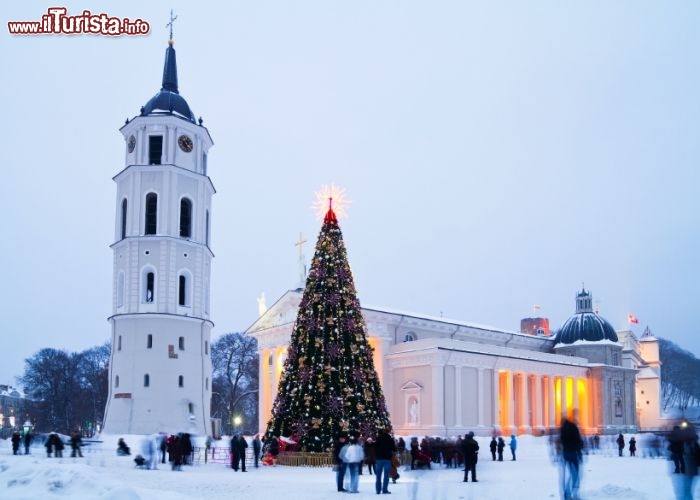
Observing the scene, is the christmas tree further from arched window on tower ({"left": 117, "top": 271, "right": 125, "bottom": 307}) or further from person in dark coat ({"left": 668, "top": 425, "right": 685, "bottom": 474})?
arched window on tower ({"left": 117, "top": 271, "right": 125, "bottom": 307})

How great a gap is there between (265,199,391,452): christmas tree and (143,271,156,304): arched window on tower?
78.4 ft

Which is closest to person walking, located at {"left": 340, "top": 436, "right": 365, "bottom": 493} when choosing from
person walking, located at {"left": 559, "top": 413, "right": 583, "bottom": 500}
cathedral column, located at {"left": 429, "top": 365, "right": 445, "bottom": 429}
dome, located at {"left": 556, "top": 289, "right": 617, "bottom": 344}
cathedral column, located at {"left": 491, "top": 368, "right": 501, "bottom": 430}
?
person walking, located at {"left": 559, "top": 413, "right": 583, "bottom": 500}

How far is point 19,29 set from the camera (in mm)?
26703

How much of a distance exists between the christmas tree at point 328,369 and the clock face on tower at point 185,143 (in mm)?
25889

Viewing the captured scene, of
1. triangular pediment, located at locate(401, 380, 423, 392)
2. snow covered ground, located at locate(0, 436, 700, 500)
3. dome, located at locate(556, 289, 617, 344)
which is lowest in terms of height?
snow covered ground, located at locate(0, 436, 700, 500)

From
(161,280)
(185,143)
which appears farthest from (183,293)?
(185,143)

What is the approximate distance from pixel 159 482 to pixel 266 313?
40.1 meters

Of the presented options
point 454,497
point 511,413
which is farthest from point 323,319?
point 511,413

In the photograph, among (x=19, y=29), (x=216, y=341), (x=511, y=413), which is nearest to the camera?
(x=19, y=29)

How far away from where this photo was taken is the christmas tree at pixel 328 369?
83.7 feet

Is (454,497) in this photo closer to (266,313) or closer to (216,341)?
(266,313)

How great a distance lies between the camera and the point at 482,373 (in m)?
53.3

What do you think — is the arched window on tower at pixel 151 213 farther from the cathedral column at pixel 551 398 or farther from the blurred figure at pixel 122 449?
the cathedral column at pixel 551 398

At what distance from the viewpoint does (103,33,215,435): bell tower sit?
47.8 metres
